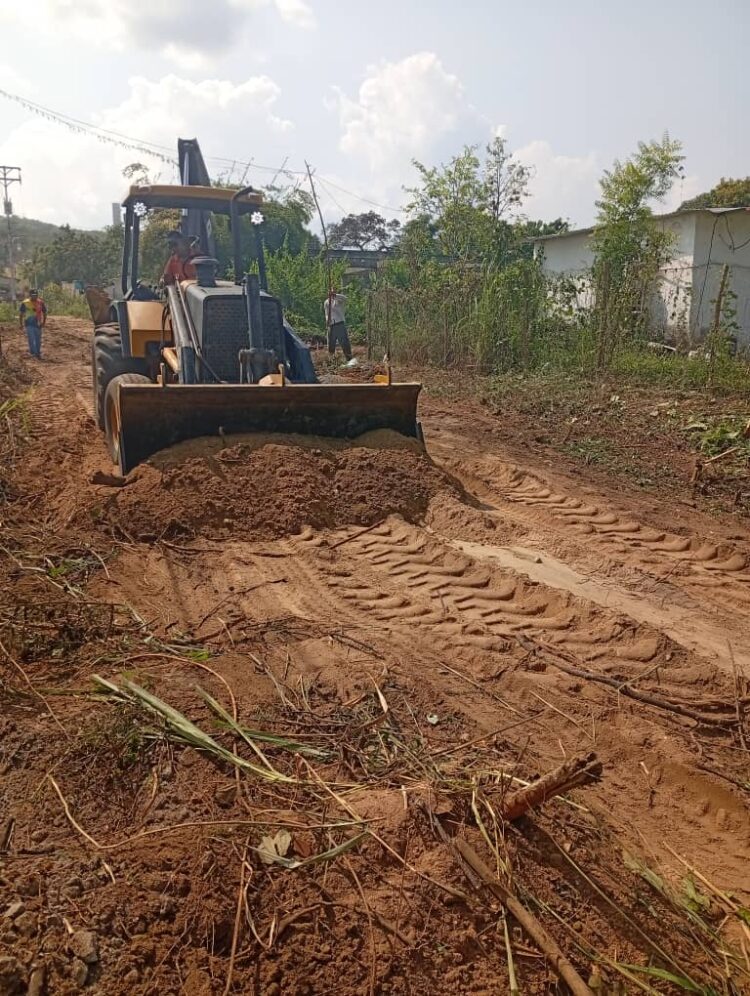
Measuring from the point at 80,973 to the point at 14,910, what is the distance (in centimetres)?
30

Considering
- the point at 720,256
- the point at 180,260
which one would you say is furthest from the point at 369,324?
the point at 180,260

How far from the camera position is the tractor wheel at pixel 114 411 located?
7.38 metres

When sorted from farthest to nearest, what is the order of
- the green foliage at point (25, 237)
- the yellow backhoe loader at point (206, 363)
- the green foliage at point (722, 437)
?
the green foliage at point (25, 237) → the green foliage at point (722, 437) → the yellow backhoe loader at point (206, 363)

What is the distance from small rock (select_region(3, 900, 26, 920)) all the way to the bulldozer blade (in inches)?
193

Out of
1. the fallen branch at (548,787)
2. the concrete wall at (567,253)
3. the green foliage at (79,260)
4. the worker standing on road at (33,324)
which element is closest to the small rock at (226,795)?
the fallen branch at (548,787)

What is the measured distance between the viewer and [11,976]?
7.01 feet

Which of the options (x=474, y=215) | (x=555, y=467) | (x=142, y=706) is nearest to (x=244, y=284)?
(x=555, y=467)

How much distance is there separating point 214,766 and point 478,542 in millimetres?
3581

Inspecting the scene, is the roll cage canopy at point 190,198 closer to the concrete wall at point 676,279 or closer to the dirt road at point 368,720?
the dirt road at point 368,720

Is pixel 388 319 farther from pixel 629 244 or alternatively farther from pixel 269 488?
pixel 269 488

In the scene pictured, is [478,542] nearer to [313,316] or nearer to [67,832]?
[67,832]

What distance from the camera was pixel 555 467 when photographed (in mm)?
8883

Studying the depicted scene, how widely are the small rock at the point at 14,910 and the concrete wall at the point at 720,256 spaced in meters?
17.7

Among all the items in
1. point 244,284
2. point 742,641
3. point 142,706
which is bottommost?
point 742,641
